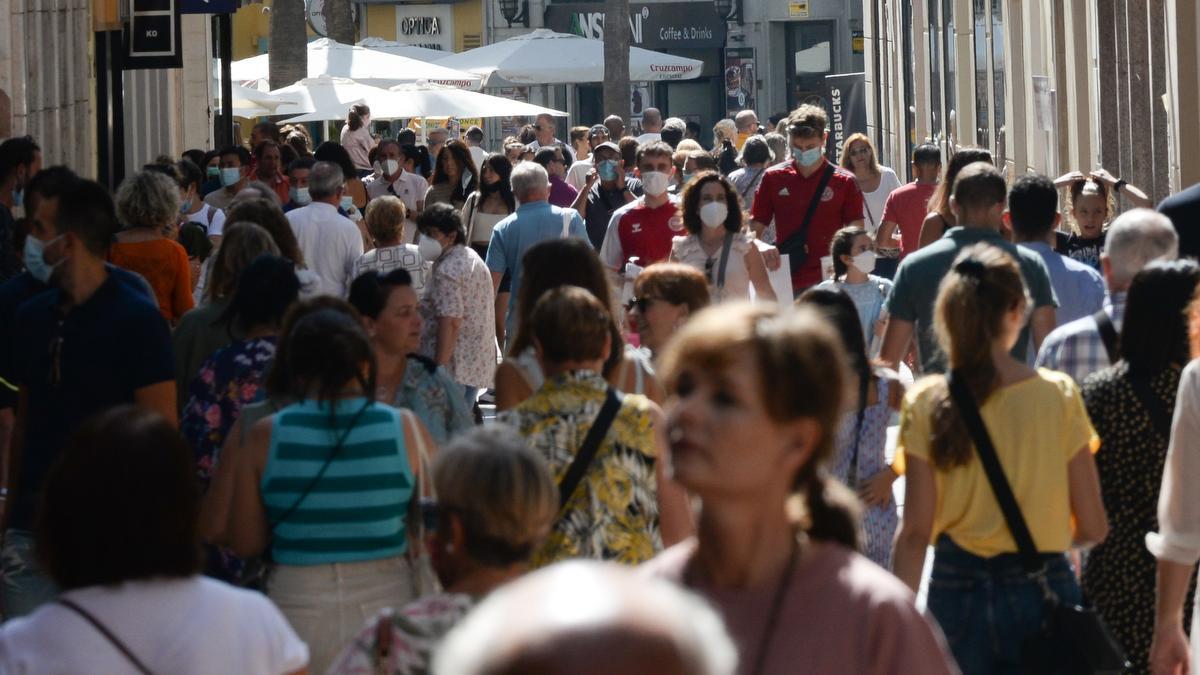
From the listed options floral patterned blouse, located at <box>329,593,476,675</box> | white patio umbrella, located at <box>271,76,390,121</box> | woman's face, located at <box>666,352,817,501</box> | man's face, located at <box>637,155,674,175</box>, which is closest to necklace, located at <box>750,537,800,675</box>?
woman's face, located at <box>666,352,817,501</box>

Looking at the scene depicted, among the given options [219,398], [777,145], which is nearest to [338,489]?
[219,398]

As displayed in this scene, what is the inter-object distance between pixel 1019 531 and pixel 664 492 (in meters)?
0.83

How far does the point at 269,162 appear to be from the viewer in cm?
1406

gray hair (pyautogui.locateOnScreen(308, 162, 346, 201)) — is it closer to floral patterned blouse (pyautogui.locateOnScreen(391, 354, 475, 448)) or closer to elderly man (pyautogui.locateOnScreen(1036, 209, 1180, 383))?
floral patterned blouse (pyautogui.locateOnScreen(391, 354, 475, 448))

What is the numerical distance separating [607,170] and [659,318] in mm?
8387

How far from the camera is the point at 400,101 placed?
Answer: 26625mm

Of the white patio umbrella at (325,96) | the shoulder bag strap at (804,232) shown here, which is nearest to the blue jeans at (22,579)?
the shoulder bag strap at (804,232)

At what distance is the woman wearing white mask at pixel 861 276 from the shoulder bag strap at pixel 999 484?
4.73 m

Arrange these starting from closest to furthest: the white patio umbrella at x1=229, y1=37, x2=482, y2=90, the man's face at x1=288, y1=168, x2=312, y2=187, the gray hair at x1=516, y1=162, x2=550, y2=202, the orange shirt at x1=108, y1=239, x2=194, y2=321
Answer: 1. the orange shirt at x1=108, y1=239, x2=194, y2=321
2. the gray hair at x1=516, y1=162, x2=550, y2=202
3. the man's face at x1=288, y1=168, x2=312, y2=187
4. the white patio umbrella at x1=229, y1=37, x2=482, y2=90

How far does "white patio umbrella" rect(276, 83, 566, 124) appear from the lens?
26.2 meters

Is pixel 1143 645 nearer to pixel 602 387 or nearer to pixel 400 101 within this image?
pixel 602 387

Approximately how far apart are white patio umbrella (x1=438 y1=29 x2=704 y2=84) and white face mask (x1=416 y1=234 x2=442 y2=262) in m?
22.9

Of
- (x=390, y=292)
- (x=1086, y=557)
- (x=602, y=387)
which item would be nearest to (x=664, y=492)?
(x=602, y=387)

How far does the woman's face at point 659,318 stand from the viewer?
6828mm
